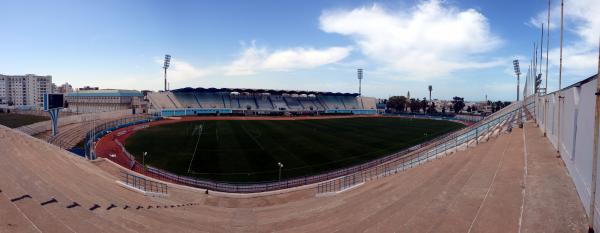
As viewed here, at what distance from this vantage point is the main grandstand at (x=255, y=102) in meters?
83.8

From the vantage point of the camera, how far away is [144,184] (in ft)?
69.7

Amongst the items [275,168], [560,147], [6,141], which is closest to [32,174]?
[6,141]

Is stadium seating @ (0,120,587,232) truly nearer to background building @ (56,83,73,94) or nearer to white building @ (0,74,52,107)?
white building @ (0,74,52,107)

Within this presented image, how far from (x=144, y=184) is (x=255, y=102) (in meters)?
81.3

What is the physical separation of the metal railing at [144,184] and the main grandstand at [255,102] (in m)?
55.2

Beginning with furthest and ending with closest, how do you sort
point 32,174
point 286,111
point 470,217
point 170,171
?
point 286,111 < point 170,171 < point 32,174 < point 470,217

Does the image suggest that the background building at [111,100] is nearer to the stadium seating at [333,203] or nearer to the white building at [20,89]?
the stadium seating at [333,203]

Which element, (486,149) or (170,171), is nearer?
(486,149)

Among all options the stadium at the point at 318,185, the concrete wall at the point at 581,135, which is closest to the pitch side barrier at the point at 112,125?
the stadium at the point at 318,185

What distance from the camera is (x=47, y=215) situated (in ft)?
39.7

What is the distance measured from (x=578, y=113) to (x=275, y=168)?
23299 millimetres

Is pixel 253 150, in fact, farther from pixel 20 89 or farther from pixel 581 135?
pixel 20 89

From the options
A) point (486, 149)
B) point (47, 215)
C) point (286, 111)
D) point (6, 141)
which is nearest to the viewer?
point (47, 215)

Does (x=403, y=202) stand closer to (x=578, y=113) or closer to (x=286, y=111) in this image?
(x=578, y=113)
